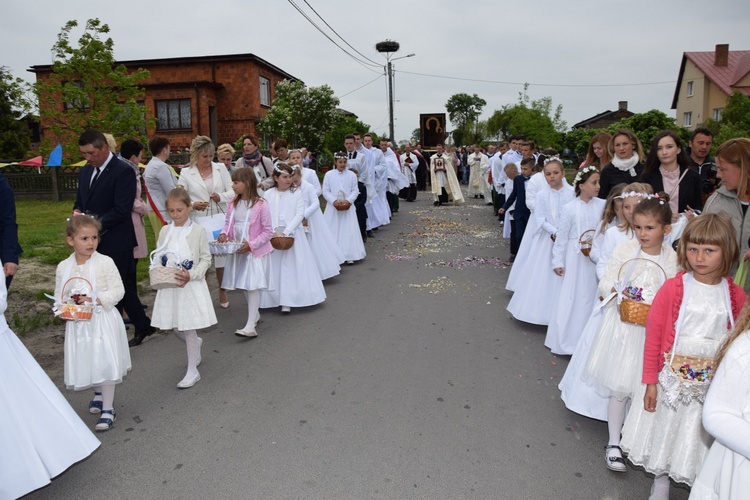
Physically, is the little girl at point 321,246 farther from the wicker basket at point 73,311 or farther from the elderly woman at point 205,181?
the wicker basket at point 73,311

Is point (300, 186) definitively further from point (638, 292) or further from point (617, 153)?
point (638, 292)

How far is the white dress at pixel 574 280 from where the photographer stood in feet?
18.8

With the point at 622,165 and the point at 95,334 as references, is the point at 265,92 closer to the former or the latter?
the point at 622,165

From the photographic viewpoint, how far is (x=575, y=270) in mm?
5762

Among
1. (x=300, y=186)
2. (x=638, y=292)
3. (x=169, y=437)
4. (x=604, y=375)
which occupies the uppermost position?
(x=300, y=186)

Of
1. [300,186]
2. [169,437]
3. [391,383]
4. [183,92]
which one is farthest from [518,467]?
[183,92]

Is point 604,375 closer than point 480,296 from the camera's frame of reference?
Yes

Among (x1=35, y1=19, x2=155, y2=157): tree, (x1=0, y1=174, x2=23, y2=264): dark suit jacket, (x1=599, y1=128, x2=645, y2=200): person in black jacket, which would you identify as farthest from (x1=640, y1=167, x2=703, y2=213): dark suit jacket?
(x1=35, y1=19, x2=155, y2=157): tree

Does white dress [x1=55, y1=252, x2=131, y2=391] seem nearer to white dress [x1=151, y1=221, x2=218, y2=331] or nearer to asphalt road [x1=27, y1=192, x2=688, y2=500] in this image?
asphalt road [x1=27, y1=192, x2=688, y2=500]

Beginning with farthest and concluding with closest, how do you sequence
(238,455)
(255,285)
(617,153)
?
(255,285)
(617,153)
(238,455)

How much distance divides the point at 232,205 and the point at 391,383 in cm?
295

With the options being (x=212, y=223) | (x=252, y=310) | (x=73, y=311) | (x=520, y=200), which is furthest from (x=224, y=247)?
(x=520, y=200)

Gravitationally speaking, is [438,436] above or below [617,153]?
below

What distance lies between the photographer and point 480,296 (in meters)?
8.32
